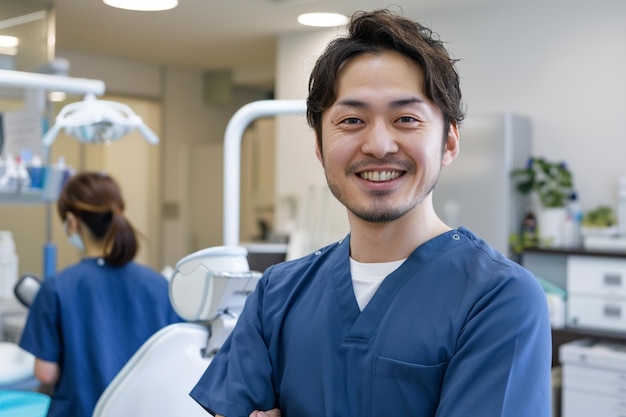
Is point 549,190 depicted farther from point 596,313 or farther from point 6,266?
point 6,266

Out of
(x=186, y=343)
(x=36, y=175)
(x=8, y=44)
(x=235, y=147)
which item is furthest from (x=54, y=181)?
(x=186, y=343)

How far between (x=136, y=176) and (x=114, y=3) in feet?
8.83

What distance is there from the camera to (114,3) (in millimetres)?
3943

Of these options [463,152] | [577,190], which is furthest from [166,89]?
[577,190]

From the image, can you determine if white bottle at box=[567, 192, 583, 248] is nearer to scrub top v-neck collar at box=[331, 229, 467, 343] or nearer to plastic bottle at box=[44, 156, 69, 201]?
plastic bottle at box=[44, 156, 69, 201]

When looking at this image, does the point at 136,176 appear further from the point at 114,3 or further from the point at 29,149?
the point at 29,149

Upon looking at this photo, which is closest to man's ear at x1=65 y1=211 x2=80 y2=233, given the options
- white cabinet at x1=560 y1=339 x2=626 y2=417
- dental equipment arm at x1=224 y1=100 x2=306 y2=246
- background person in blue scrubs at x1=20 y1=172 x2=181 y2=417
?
background person in blue scrubs at x1=20 y1=172 x2=181 y2=417

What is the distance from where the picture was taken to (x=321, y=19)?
4.20 m

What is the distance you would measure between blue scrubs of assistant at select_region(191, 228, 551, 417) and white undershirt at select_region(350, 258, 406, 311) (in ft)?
0.05

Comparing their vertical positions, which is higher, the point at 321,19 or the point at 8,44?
the point at 321,19

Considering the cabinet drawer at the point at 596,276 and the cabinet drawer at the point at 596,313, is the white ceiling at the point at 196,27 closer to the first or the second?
the cabinet drawer at the point at 596,276

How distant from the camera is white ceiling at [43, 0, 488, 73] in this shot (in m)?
4.02

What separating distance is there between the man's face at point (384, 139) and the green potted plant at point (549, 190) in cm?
256

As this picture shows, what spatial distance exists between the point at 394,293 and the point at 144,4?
3111 mm
